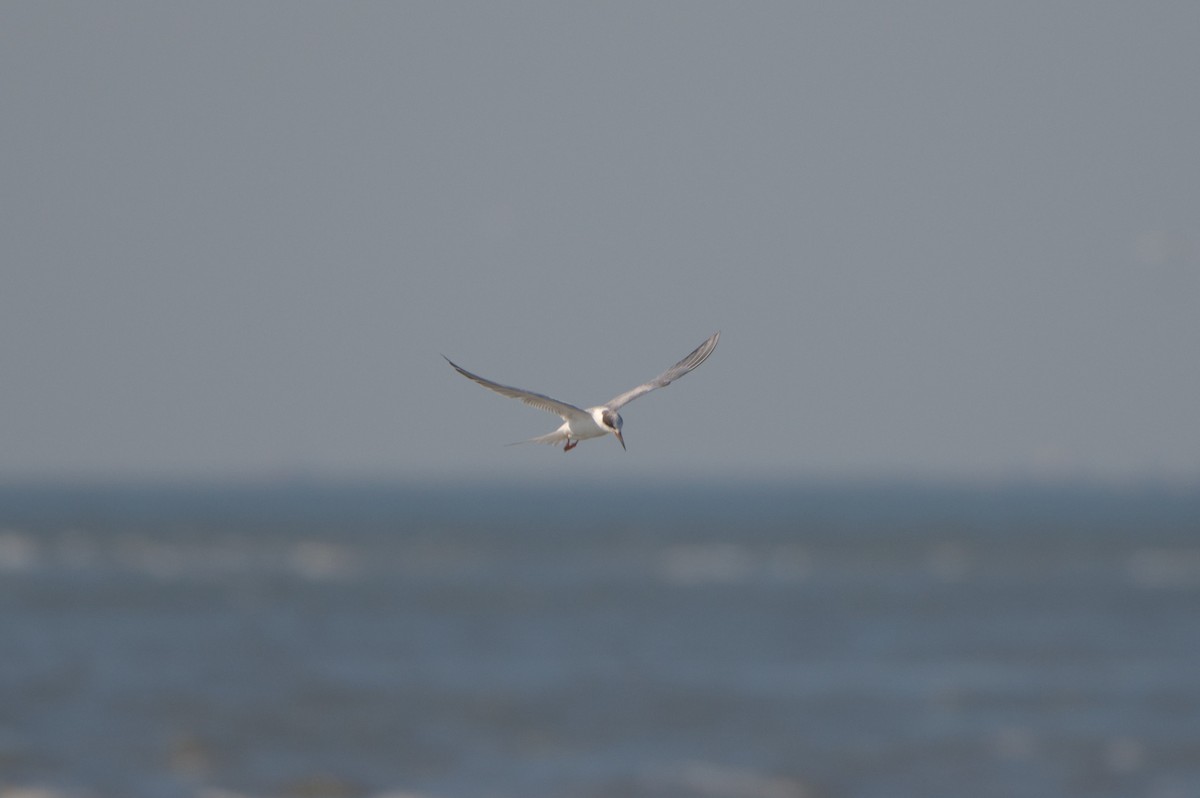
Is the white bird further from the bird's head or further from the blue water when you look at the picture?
the blue water

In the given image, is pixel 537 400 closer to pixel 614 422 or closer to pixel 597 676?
pixel 614 422

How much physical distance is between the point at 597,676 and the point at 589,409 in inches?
951

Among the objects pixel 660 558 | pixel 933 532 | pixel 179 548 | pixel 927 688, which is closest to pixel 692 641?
pixel 927 688

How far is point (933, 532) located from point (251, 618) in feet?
170

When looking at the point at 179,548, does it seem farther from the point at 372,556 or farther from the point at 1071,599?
the point at 1071,599

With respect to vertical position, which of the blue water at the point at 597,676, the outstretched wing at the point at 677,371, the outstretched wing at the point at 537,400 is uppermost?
the blue water at the point at 597,676

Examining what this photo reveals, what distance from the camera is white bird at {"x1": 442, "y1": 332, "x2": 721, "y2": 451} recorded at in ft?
15.8

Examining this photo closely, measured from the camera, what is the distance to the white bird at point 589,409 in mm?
4809

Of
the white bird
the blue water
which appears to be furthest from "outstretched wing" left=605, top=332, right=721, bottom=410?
the blue water

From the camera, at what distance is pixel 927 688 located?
28.3 metres

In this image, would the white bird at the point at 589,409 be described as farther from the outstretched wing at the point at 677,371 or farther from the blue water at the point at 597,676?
the blue water at the point at 597,676

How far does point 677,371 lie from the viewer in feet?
18.8

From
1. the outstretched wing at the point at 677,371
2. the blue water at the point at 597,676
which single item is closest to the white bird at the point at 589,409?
the outstretched wing at the point at 677,371

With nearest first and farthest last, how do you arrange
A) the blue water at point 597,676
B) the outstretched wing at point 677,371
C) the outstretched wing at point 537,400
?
the outstretched wing at point 537,400
the outstretched wing at point 677,371
the blue water at point 597,676
